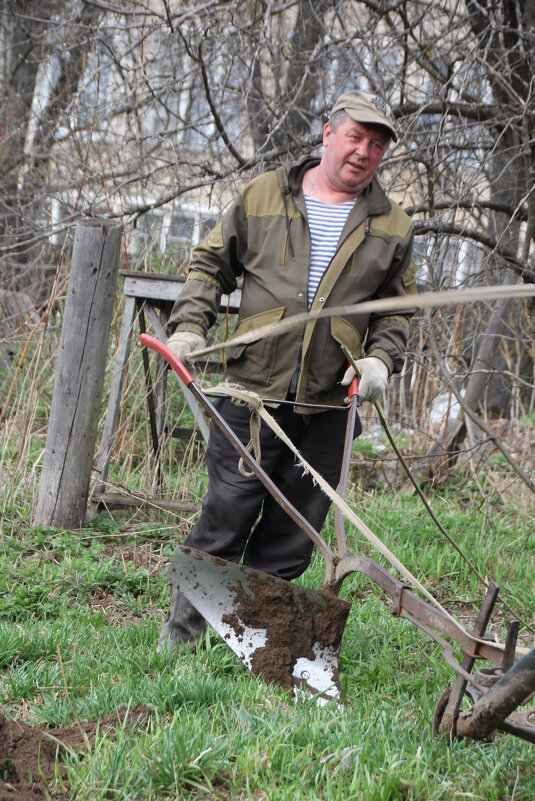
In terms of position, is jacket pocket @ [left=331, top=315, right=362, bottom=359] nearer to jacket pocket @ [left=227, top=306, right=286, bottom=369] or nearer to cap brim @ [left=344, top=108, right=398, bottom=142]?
jacket pocket @ [left=227, top=306, right=286, bottom=369]

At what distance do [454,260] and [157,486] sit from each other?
2589mm

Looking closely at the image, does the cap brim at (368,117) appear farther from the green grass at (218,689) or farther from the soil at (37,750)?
the soil at (37,750)

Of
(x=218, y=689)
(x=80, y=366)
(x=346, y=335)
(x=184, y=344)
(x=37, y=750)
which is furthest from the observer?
(x=80, y=366)

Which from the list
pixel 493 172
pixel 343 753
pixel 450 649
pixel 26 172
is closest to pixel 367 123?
pixel 450 649

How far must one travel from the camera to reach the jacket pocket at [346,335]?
3.66 metres

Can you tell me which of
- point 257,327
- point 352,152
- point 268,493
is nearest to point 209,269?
point 257,327

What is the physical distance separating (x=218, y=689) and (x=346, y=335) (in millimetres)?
1531

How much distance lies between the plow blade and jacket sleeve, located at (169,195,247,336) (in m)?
1.03

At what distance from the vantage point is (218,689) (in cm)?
304

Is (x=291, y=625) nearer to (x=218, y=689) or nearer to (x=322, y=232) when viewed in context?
(x=218, y=689)

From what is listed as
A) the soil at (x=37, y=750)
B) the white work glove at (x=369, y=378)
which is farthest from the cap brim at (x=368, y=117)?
the soil at (x=37, y=750)

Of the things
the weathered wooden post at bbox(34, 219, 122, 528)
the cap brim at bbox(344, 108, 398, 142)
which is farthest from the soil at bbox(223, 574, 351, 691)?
the weathered wooden post at bbox(34, 219, 122, 528)

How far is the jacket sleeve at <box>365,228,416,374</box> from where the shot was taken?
3764 mm

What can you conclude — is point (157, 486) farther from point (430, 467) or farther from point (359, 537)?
point (430, 467)
